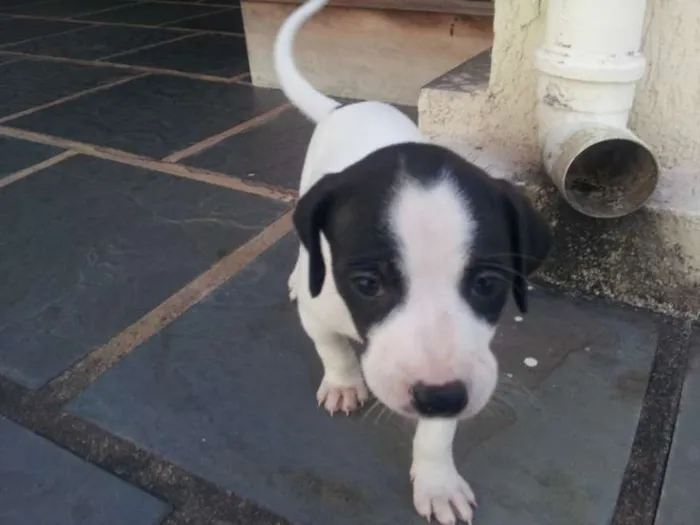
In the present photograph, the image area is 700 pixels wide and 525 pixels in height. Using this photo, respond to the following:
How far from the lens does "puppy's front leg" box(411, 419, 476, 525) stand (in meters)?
1.18

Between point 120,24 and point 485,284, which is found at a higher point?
point 485,284

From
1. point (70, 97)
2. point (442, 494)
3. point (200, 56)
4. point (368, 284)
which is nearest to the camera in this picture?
point (368, 284)

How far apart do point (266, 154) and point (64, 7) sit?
3872 millimetres

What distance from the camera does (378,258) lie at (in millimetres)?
1043

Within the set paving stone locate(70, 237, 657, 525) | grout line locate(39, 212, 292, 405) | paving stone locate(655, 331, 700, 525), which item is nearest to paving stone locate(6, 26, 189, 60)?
grout line locate(39, 212, 292, 405)

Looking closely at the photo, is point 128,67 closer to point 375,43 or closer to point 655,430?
point 375,43

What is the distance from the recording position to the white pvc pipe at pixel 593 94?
147cm

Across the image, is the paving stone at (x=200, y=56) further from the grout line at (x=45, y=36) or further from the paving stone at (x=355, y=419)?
the paving stone at (x=355, y=419)

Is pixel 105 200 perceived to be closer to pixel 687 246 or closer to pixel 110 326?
pixel 110 326

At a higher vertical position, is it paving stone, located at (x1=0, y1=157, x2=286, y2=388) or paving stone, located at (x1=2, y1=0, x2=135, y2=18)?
paving stone, located at (x1=0, y1=157, x2=286, y2=388)

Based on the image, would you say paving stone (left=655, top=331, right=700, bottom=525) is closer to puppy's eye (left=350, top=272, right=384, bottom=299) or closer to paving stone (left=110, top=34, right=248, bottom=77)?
puppy's eye (left=350, top=272, right=384, bottom=299)

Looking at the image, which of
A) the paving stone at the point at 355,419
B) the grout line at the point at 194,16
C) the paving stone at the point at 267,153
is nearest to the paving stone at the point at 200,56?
the grout line at the point at 194,16

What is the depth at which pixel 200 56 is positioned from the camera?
388cm

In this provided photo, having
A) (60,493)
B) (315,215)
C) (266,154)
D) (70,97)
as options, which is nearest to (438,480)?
(315,215)
